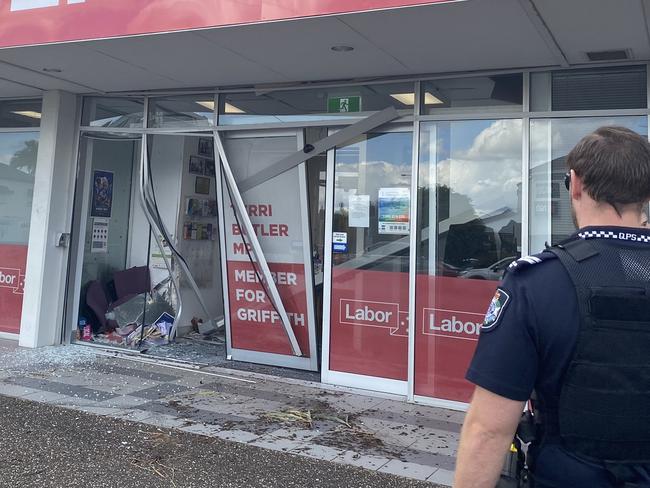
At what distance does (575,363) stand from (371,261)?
4.89 meters

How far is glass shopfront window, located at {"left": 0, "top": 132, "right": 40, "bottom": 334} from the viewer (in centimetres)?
830

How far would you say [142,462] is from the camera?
4.39 meters

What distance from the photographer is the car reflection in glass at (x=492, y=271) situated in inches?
227

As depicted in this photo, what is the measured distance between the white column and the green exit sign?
356 centimetres

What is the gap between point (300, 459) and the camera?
14.9ft

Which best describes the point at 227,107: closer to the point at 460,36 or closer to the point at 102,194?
the point at 102,194

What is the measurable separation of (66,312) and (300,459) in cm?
489

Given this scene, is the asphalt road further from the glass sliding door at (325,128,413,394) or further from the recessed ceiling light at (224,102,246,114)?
the recessed ceiling light at (224,102,246,114)

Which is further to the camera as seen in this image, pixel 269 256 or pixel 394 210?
pixel 269 256

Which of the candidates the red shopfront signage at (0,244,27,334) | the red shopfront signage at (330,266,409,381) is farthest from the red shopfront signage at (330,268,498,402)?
the red shopfront signage at (0,244,27,334)

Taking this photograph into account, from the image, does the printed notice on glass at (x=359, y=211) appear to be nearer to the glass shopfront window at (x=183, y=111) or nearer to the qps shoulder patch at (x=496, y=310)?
the glass shopfront window at (x=183, y=111)

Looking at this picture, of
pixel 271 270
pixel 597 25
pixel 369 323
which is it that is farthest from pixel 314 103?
pixel 597 25

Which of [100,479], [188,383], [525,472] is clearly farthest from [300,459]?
[525,472]

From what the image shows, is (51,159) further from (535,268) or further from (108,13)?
(535,268)
